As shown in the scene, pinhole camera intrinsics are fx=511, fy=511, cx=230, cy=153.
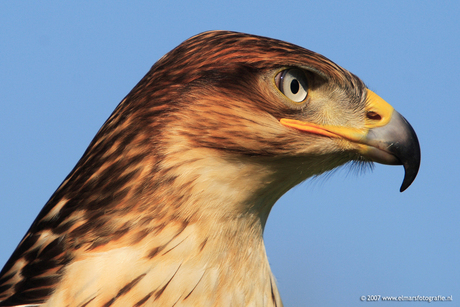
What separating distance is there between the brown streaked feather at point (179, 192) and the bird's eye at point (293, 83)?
0.17ft

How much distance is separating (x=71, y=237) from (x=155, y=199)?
15.9 inches

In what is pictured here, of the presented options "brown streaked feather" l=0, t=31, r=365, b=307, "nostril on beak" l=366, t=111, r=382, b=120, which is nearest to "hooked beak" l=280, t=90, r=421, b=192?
"nostril on beak" l=366, t=111, r=382, b=120

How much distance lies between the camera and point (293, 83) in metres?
2.50

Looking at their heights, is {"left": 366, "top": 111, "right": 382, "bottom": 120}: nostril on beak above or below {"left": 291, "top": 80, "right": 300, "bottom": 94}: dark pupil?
below

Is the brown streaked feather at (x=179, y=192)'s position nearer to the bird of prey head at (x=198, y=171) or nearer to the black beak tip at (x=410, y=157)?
the bird of prey head at (x=198, y=171)

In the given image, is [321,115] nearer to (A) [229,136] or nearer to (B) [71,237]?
(A) [229,136]

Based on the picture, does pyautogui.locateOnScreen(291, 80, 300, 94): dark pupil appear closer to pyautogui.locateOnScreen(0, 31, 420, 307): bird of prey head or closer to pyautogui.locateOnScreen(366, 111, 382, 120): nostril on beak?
pyautogui.locateOnScreen(0, 31, 420, 307): bird of prey head

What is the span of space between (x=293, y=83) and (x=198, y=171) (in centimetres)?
64

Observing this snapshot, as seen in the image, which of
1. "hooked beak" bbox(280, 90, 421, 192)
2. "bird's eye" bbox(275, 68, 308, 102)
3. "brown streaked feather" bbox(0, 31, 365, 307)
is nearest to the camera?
"brown streaked feather" bbox(0, 31, 365, 307)

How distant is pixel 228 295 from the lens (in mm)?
2375

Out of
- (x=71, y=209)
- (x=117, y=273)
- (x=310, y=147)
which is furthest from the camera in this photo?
(x=310, y=147)

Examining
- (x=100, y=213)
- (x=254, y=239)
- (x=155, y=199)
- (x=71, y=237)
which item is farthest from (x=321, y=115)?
(x=71, y=237)

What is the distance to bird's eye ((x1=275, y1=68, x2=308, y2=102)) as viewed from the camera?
2469mm

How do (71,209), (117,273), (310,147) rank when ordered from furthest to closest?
1. (310,147)
2. (71,209)
3. (117,273)
